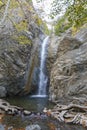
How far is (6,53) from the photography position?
24.5 meters

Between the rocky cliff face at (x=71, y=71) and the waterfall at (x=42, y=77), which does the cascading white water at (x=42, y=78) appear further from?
the rocky cliff face at (x=71, y=71)

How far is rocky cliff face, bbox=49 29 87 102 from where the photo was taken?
18298mm

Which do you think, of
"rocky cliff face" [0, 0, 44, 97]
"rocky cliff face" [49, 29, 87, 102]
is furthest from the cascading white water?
"rocky cliff face" [49, 29, 87, 102]

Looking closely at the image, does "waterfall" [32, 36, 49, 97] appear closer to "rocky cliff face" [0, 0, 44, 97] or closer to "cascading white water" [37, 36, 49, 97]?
"cascading white water" [37, 36, 49, 97]

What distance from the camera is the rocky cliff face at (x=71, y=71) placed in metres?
18.3

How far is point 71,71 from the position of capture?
19672 millimetres

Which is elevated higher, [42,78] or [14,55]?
[14,55]

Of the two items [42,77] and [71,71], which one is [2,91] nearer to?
[42,77]

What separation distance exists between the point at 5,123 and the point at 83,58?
893 cm

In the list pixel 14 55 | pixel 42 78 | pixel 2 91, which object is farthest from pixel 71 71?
pixel 42 78

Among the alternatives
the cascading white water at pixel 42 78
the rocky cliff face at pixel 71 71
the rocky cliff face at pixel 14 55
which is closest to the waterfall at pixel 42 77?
the cascading white water at pixel 42 78

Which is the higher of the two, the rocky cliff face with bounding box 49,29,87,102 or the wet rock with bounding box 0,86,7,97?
the rocky cliff face with bounding box 49,29,87,102

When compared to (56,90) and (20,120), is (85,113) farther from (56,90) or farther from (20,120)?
(56,90)

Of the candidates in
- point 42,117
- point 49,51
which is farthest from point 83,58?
point 49,51
